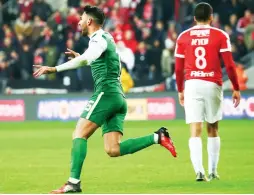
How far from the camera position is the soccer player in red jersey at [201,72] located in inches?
464

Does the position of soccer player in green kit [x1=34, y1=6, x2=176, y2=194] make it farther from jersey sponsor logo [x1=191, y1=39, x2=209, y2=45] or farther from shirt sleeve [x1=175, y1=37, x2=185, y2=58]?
jersey sponsor logo [x1=191, y1=39, x2=209, y2=45]

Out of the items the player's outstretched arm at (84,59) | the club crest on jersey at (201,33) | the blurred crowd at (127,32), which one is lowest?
the player's outstretched arm at (84,59)

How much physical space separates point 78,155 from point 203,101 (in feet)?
7.02

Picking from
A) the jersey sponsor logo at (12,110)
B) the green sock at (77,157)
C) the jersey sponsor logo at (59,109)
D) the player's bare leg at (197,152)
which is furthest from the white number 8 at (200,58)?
the jersey sponsor logo at (12,110)

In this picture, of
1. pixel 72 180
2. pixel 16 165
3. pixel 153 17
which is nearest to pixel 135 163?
pixel 16 165

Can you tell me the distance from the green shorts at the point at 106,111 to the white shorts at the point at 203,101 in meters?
1.08

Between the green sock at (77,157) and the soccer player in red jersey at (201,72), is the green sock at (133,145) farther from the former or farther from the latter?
the soccer player in red jersey at (201,72)

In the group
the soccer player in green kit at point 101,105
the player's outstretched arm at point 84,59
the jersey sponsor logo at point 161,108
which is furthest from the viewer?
the jersey sponsor logo at point 161,108

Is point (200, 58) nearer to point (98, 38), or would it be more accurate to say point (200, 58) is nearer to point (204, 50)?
point (204, 50)

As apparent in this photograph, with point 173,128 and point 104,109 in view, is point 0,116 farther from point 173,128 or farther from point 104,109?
point 104,109

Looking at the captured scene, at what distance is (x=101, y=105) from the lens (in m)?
10.9

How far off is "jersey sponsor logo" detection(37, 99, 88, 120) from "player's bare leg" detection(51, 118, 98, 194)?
16.6 m

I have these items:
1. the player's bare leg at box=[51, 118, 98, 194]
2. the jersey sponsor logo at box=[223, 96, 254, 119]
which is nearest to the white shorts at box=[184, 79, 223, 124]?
the player's bare leg at box=[51, 118, 98, 194]

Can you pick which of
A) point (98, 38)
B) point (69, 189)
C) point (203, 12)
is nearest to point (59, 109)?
point (203, 12)
